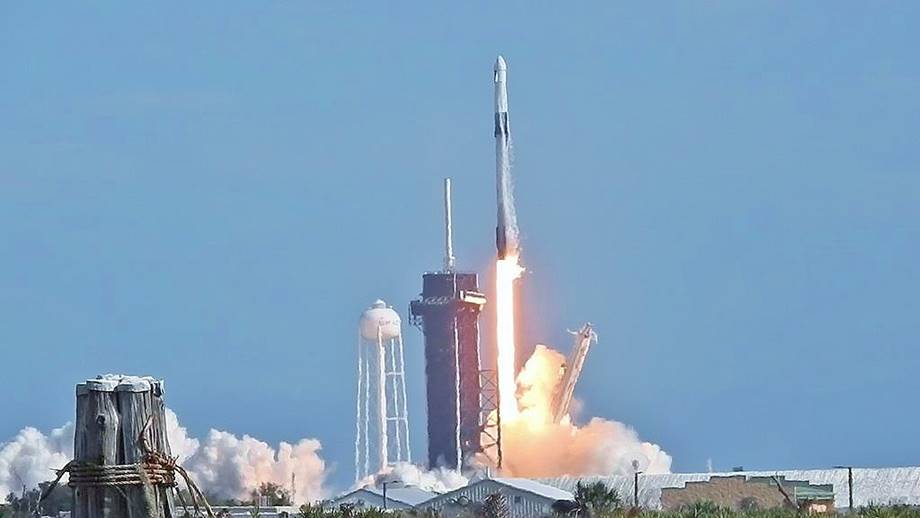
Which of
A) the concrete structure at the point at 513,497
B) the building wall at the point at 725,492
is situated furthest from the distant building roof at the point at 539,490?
the building wall at the point at 725,492

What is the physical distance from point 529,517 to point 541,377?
203ft

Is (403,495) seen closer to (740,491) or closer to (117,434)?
(740,491)

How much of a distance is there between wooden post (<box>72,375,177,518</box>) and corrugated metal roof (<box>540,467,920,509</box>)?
123 m

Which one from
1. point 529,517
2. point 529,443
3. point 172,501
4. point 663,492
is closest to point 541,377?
point 529,443

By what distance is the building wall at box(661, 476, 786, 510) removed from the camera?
12419cm

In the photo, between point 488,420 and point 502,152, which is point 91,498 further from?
point 488,420

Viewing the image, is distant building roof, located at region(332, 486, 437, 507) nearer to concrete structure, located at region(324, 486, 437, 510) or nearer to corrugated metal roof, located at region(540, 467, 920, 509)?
concrete structure, located at region(324, 486, 437, 510)

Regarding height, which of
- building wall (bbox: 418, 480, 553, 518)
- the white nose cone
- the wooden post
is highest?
the white nose cone

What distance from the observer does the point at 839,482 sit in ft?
482

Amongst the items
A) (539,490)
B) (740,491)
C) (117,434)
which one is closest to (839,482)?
(740,491)

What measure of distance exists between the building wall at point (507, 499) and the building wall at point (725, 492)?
24.8 ft

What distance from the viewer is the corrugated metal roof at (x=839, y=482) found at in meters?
140

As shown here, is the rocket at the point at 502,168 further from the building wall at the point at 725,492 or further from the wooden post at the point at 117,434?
the wooden post at the point at 117,434

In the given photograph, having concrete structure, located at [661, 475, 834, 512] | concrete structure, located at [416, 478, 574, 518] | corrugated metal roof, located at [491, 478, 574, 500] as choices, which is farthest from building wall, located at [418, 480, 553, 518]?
concrete structure, located at [661, 475, 834, 512]
